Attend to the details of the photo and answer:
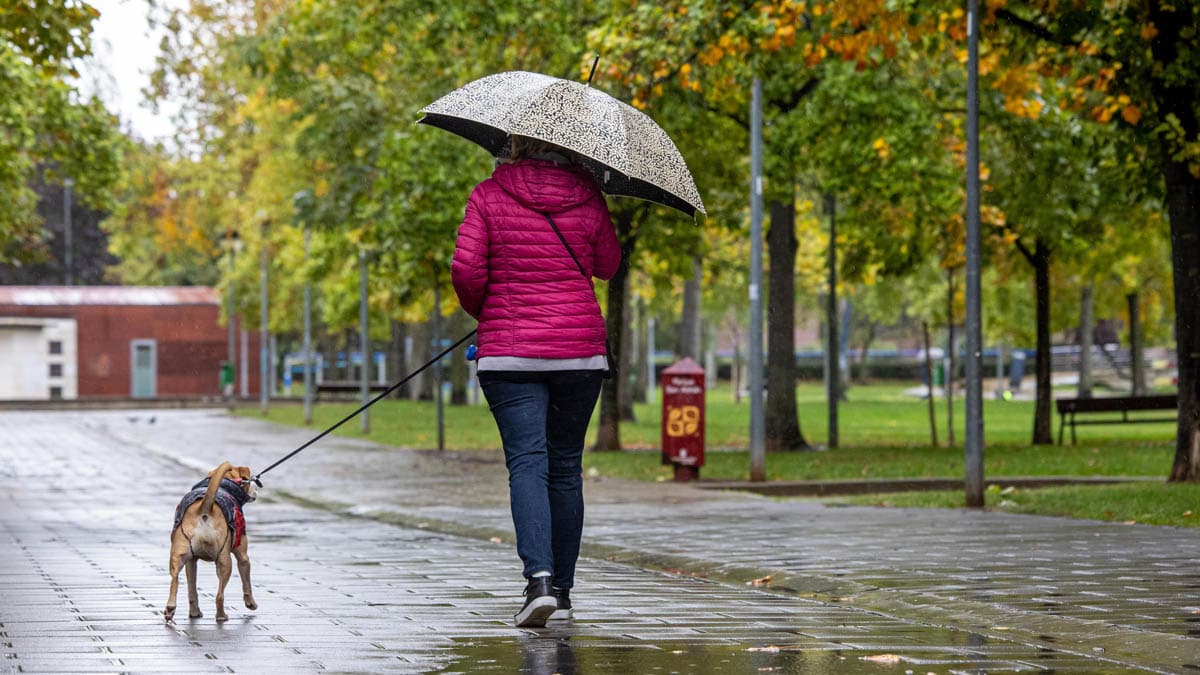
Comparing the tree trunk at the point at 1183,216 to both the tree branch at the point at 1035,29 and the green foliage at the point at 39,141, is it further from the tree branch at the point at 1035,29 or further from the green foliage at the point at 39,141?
the green foliage at the point at 39,141

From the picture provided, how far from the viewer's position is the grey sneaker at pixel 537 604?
7.10 meters

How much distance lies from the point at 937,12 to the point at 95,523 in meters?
8.74

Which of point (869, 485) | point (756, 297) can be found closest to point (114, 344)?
point (756, 297)

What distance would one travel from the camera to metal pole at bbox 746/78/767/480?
19391mm

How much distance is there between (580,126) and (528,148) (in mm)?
233

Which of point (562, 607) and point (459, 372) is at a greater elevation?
point (459, 372)

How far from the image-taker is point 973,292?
15344 mm

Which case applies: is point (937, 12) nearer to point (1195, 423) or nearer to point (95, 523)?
point (1195, 423)

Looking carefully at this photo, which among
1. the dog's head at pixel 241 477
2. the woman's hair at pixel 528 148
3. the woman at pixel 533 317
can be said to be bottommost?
the dog's head at pixel 241 477

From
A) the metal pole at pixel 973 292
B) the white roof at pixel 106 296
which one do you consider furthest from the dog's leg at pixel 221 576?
the white roof at pixel 106 296

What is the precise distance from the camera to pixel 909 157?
77.2 ft

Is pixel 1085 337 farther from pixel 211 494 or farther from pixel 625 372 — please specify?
pixel 211 494

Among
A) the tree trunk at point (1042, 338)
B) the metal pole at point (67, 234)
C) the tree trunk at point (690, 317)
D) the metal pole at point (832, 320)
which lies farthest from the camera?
the metal pole at point (67, 234)

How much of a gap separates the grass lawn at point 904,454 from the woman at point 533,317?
686cm
